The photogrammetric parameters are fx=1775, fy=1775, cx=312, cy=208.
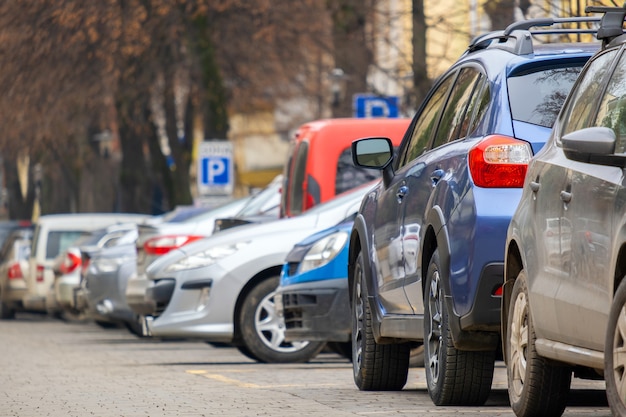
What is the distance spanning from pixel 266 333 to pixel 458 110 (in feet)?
19.1

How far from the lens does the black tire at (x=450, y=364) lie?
8.45 metres

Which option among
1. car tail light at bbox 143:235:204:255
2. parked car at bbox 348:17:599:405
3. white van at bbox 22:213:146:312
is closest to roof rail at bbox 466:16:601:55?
parked car at bbox 348:17:599:405

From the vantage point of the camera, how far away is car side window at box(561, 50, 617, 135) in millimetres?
7035

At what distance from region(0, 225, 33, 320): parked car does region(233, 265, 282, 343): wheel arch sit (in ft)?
49.6

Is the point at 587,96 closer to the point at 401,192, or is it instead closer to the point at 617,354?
the point at 617,354

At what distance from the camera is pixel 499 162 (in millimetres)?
8047

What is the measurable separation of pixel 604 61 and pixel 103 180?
44.3 meters

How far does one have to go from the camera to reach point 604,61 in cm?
712

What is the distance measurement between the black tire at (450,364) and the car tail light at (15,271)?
70.5 feet

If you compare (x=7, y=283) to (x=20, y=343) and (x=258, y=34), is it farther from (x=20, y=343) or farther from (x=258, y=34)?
(x=20, y=343)

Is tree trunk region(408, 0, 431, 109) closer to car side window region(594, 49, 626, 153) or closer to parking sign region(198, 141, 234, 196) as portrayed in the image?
parking sign region(198, 141, 234, 196)

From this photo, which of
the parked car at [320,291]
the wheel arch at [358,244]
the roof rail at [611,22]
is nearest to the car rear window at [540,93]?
the roof rail at [611,22]

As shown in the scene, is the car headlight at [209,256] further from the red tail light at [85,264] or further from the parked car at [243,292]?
the red tail light at [85,264]

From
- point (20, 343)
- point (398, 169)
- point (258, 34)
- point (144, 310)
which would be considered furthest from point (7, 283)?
point (398, 169)
